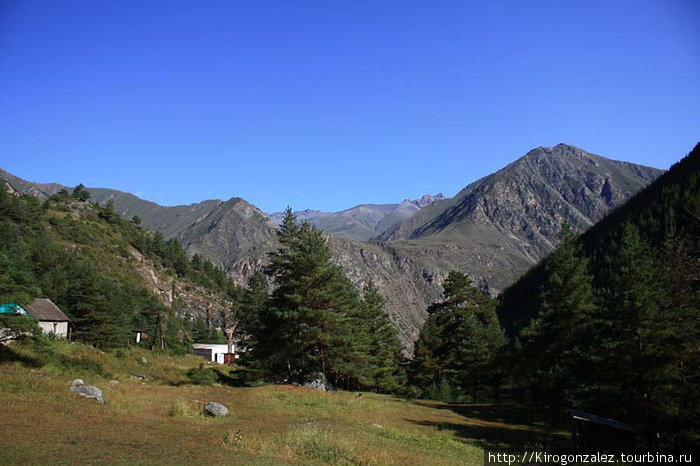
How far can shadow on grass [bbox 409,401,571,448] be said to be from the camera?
23875 millimetres

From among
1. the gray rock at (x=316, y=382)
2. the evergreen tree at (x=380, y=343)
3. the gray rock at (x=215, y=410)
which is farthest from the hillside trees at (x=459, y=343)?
the gray rock at (x=215, y=410)

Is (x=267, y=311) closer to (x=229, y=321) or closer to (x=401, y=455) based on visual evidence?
(x=401, y=455)

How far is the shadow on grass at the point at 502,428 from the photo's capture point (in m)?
23.9

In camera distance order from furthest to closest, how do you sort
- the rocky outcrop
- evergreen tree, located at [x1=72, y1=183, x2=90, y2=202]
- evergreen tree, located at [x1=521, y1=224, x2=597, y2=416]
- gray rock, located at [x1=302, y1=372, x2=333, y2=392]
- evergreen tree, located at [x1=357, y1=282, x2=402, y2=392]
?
evergreen tree, located at [x1=72, y1=183, x2=90, y2=202]
evergreen tree, located at [x1=357, y1=282, x2=402, y2=392]
gray rock, located at [x1=302, y1=372, x2=333, y2=392]
evergreen tree, located at [x1=521, y1=224, x2=597, y2=416]
the rocky outcrop

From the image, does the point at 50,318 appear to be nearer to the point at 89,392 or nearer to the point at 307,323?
the point at 307,323

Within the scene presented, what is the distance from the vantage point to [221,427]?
18.6m

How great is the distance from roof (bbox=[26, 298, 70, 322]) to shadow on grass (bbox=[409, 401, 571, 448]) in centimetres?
3988

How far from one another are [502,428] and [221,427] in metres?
19.4

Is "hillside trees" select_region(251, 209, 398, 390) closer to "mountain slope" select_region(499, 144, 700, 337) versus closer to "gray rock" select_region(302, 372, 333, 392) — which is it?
"gray rock" select_region(302, 372, 333, 392)

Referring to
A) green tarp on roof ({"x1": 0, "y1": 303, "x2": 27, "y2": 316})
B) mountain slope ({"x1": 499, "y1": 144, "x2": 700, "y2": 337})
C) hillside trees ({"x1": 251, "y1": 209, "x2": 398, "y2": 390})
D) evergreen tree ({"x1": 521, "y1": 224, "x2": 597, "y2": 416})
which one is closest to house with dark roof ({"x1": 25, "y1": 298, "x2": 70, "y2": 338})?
hillside trees ({"x1": 251, "y1": 209, "x2": 398, "y2": 390})

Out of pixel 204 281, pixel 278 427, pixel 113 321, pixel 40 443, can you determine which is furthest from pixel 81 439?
pixel 204 281

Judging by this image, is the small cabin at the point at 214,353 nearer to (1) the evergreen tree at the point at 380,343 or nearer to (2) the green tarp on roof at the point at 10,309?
(1) the evergreen tree at the point at 380,343

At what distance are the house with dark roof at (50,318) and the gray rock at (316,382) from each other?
1057 inches

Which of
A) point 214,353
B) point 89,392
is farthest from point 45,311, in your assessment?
point 214,353
